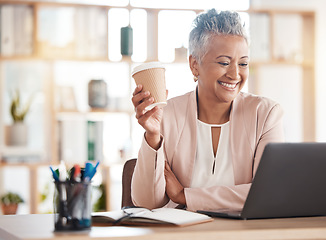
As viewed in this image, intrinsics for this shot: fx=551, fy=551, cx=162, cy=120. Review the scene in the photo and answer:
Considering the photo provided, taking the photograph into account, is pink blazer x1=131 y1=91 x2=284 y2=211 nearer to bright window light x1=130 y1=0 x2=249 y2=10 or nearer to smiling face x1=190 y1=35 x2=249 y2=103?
smiling face x1=190 y1=35 x2=249 y2=103

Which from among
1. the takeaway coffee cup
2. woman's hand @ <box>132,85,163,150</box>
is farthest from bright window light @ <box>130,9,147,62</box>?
the takeaway coffee cup

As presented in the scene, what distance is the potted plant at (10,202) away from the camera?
14.1 ft

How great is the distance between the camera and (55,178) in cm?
124

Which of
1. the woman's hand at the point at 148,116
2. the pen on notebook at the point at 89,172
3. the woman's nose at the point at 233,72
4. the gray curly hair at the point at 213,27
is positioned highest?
the gray curly hair at the point at 213,27

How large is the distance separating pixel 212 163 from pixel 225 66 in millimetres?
350

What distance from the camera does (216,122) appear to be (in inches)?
80.4

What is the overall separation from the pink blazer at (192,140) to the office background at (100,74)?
8.27 feet

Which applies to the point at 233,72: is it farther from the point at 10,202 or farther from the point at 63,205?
the point at 10,202

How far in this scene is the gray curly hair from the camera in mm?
1959

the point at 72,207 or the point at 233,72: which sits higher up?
the point at 233,72

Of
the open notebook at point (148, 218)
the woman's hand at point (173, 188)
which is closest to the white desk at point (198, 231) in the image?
the open notebook at point (148, 218)

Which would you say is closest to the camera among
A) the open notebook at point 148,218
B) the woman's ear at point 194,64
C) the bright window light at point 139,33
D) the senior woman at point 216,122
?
the open notebook at point 148,218

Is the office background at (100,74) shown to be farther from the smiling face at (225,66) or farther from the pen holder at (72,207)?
the pen holder at (72,207)

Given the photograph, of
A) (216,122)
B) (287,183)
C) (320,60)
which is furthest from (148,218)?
(320,60)
